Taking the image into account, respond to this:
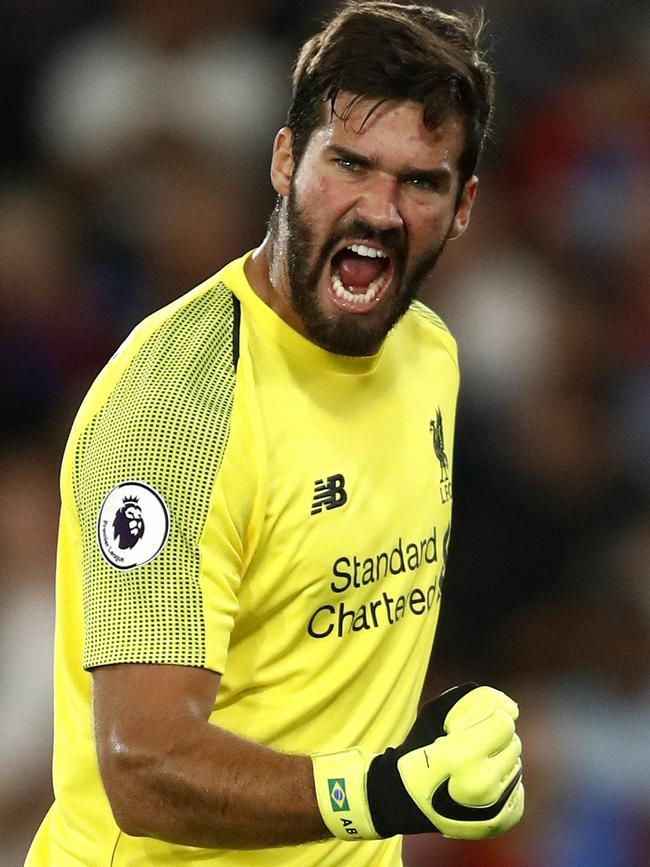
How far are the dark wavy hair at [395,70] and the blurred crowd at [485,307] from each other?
7.06 feet

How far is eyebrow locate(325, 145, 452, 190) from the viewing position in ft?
8.14

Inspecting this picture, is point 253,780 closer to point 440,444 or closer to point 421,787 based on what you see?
point 421,787

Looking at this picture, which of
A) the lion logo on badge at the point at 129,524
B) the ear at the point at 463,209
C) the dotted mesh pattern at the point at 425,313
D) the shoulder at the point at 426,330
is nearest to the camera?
the lion logo on badge at the point at 129,524

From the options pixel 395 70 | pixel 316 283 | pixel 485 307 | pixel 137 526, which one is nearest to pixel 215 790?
pixel 137 526

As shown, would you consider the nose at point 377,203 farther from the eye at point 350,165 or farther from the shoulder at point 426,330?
the shoulder at point 426,330

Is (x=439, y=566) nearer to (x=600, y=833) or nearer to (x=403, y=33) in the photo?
(x=403, y=33)

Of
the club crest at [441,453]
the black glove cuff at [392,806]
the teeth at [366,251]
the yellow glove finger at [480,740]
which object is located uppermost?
the teeth at [366,251]

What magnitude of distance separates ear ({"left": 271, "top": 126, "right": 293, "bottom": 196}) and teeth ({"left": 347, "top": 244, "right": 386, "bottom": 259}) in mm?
197

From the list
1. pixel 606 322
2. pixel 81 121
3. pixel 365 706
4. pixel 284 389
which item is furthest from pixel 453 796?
pixel 81 121

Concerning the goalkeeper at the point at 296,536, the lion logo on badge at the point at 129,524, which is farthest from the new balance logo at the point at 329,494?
the lion logo on badge at the point at 129,524

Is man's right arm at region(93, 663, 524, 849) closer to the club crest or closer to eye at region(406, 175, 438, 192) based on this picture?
the club crest

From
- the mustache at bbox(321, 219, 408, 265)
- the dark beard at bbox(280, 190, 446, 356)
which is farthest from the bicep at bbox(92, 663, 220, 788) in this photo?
the mustache at bbox(321, 219, 408, 265)

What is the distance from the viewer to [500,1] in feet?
17.9

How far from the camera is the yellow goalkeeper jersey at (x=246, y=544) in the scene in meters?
2.21
